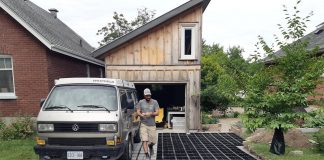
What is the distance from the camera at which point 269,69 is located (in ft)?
28.3

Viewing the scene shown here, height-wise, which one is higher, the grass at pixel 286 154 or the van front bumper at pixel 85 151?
the van front bumper at pixel 85 151

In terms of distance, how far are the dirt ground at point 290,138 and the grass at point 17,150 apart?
25.1 ft

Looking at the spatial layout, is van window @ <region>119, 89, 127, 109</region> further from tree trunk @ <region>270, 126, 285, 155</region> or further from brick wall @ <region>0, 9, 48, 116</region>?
brick wall @ <region>0, 9, 48, 116</region>

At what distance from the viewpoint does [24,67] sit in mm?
11648

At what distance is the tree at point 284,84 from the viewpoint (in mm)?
8000

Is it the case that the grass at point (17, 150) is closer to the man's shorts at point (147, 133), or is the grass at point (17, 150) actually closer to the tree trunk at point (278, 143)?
the man's shorts at point (147, 133)

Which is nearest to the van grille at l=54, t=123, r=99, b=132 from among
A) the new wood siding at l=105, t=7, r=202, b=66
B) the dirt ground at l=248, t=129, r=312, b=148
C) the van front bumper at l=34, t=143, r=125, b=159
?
the van front bumper at l=34, t=143, r=125, b=159

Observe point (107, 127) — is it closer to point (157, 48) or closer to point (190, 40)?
point (157, 48)

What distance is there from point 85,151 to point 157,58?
7.19 m

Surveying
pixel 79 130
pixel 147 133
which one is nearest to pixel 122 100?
pixel 147 133

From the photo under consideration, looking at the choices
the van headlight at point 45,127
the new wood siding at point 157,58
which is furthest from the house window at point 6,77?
the van headlight at point 45,127

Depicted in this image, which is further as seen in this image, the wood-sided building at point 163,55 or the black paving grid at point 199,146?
the wood-sided building at point 163,55

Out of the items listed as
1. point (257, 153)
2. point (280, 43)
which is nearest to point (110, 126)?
point (257, 153)

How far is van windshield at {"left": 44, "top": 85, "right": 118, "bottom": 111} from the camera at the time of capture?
22.8 ft
